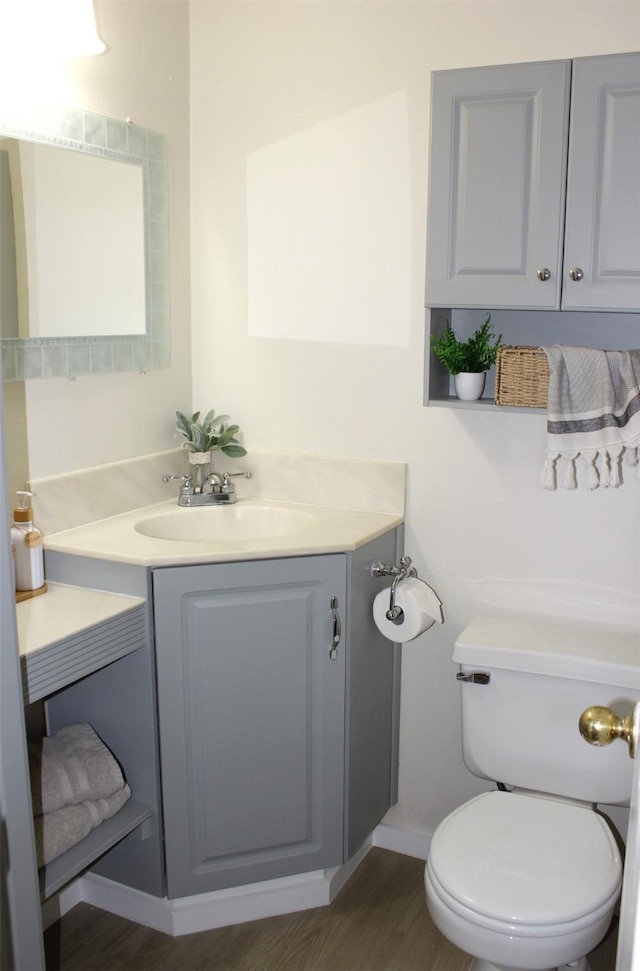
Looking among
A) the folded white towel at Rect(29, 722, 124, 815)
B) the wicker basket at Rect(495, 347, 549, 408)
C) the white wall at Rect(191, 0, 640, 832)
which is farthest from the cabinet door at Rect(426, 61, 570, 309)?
the folded white towel at Rect(29, 722, 124, 815)

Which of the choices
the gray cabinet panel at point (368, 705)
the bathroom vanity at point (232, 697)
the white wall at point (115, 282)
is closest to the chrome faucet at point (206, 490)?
the white wall at point (115, 282)

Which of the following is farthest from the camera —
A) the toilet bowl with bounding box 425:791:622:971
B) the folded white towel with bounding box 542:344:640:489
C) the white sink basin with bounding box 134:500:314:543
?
the white sink basin with bounding box 134:500:314:543

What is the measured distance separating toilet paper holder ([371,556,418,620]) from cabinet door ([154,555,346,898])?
16 centimetres

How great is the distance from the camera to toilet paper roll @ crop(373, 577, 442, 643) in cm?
Answer: 221

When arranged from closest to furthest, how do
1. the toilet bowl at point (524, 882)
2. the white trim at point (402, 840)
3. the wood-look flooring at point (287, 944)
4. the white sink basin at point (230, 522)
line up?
the toilet bowl at point (524, 882) → the wood-look flooring at point (287, 944) → the white sink basin at point (230, 522) → the white trim at point (402, 840)

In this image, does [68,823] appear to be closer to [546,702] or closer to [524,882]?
[524,882]

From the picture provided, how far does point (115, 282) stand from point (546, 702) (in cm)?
147

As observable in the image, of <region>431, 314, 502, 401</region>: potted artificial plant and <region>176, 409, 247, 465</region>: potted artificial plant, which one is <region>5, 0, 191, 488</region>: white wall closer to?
<region>176, 409, 247, 465</region>: potted artificial plant

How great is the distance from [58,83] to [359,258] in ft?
2.72

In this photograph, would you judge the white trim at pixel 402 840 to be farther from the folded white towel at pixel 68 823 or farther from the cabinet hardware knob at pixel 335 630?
the folded white towel at pixel 68 823

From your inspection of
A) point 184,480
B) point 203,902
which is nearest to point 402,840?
point 203,902

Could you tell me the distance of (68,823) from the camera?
6.20 feet

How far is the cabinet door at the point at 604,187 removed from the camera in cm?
181

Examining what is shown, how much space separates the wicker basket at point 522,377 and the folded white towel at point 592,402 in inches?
1.9
